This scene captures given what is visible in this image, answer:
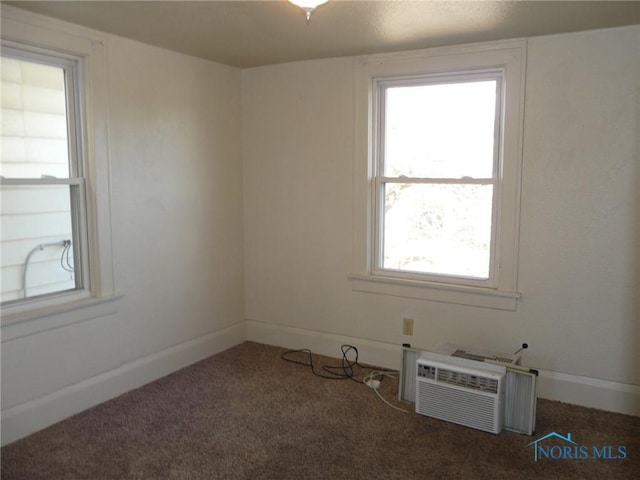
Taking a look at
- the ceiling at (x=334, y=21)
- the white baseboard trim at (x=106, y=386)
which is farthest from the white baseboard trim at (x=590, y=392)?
the white baseboard trim at (x=106, y=386)

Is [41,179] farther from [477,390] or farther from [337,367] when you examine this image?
[477,390]

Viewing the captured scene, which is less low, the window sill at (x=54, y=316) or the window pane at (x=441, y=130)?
the window pane at (x=441, y=130)

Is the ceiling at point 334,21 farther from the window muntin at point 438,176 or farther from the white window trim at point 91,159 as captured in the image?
the window muntin at point 438,176

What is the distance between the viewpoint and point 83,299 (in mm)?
3086

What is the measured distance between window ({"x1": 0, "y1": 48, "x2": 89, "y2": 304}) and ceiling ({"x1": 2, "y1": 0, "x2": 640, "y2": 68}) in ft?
1.13

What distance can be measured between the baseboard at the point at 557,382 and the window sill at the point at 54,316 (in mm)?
1487

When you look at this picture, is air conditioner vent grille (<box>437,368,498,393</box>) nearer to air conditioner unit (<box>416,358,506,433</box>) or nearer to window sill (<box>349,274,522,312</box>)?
air conditioner unit (<box>416,358,506,433</box>)

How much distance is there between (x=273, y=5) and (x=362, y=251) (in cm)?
178

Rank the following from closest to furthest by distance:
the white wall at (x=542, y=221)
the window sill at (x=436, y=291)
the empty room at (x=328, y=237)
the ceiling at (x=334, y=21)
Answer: the ceiling at (x=334, y=21) → the empty room at (x=328, y=237) → the white wall at (x=542, y=221) → the window sill at (x=436, y=291)

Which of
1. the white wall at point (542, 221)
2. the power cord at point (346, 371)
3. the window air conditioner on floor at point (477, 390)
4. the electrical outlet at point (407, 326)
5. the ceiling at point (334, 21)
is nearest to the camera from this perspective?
the ceiling at point (334, 21)

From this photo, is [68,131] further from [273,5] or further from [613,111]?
[613,111]

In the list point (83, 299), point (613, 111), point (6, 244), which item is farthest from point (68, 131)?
point (613, 111)

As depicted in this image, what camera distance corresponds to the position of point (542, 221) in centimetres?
318

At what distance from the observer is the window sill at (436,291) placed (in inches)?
131
